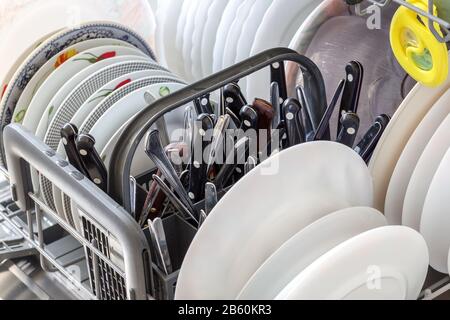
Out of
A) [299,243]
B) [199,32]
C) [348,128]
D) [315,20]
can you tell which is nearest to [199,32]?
[199,32]

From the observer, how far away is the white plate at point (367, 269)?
74cm

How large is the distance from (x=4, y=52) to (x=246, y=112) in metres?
0.47

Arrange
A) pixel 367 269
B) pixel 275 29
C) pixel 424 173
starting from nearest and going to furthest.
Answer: pixel 367 269
pixel 424 173
pixel 275 29

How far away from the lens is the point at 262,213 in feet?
2.68

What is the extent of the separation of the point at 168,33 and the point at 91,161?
18.9 inches

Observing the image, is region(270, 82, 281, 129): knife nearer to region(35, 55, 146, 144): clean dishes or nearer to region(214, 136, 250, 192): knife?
region(214, 136, 250, 192): knife

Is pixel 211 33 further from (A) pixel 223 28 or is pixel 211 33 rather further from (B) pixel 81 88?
(B) pixel 81 88

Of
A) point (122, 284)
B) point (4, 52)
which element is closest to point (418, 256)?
point (122, 284)

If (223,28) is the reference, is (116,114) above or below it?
below

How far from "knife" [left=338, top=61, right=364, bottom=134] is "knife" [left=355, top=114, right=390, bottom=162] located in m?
0.03

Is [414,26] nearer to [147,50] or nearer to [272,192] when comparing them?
[272,192]

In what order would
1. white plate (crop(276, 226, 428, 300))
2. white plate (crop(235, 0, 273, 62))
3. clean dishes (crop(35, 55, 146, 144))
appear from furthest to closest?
1. white plate (crop(235, 0, 273, 62))
2. clean dishes (crop(35, 55, 146, 144))
3. white plate (crop(276, 226, 428, 300))

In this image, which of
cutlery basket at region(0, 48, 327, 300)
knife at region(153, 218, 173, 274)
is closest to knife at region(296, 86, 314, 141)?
cutlery basket at region(0, 48, 327, 300)

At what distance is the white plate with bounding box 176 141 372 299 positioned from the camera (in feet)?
2.60
